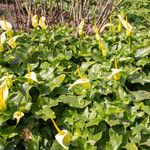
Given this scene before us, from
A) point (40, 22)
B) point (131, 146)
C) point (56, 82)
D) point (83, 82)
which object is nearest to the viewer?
point (131, 146)

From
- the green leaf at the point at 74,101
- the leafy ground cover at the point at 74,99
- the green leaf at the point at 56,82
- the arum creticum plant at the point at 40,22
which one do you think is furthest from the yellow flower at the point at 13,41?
the green leaf at the point at 74,101

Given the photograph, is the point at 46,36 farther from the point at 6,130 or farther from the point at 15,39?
the point at 6,130

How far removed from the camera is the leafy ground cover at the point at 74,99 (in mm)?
1963

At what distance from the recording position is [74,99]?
6.84 ft

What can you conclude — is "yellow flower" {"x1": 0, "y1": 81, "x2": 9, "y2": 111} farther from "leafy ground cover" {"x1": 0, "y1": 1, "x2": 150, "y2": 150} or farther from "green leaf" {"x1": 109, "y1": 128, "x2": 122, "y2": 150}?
"green leaf" {"x1": 109, "y1": 128, "x2": 122, "y2": 150}

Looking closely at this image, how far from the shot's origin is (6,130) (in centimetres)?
194

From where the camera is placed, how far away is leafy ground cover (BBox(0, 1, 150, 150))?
196 centimetres

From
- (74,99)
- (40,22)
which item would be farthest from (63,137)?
(40,22)

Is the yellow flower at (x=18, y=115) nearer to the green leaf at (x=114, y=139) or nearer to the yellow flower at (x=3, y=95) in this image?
the yellow flower at (x=3, y=95)

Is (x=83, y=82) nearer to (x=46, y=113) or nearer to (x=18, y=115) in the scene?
(x=46, y=113)

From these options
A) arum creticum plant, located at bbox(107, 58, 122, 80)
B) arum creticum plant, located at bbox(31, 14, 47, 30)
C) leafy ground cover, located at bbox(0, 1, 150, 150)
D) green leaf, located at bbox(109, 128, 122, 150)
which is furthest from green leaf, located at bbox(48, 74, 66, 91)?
arum creticum plant, located at bbox(31, 14, 47, 30)

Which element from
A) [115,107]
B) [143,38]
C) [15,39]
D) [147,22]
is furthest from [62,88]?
[147,22]

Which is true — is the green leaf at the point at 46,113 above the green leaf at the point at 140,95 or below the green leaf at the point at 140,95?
above

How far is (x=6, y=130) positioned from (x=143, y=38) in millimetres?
1304
